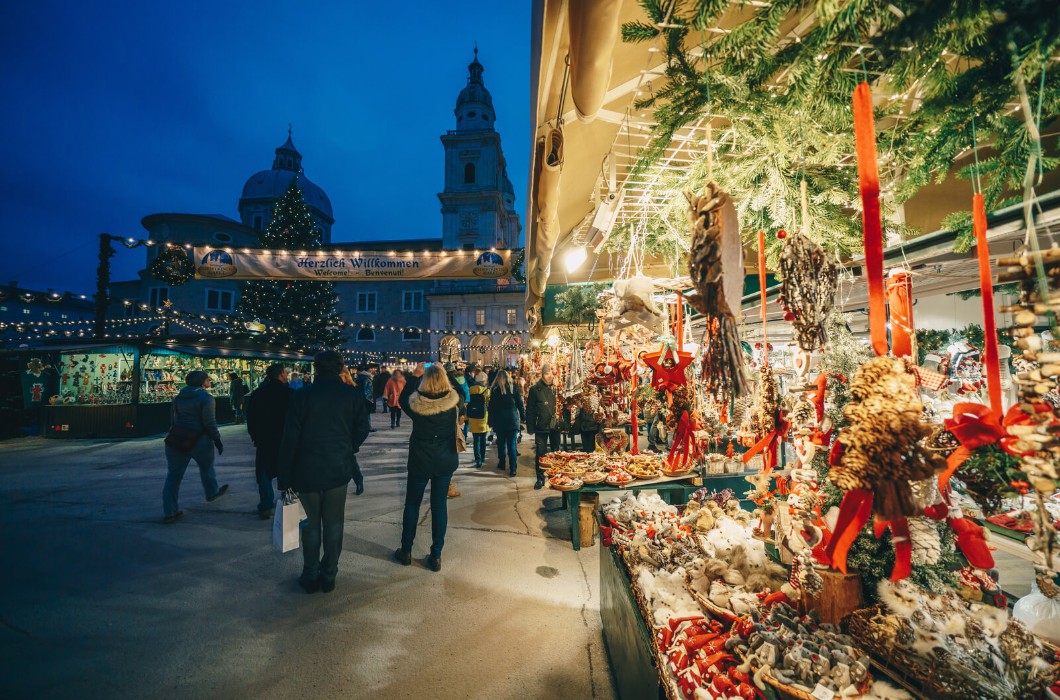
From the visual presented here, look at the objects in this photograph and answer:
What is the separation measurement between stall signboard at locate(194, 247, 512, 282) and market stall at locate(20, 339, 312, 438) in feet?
20.1

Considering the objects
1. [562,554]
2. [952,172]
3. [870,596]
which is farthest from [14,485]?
[952,172]

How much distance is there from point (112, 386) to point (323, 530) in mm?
13795

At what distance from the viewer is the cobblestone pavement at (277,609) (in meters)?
2.72

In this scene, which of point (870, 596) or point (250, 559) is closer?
point (870, 596)

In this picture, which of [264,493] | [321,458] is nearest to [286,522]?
[321,458]

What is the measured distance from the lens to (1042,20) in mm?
935

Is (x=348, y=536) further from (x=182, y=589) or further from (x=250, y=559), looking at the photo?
(x=182, y=589)

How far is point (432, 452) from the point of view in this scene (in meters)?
4.20

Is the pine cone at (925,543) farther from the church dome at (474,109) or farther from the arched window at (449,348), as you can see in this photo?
the church dome at (474,109)

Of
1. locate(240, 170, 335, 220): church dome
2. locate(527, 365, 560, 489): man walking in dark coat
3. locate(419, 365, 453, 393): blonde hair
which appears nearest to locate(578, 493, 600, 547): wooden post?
locate(419, 365, 453, 393): blonde hair

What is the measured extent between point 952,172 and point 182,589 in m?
6.92

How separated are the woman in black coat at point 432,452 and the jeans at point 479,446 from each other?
4.03 metres

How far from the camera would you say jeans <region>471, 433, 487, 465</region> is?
330 inches

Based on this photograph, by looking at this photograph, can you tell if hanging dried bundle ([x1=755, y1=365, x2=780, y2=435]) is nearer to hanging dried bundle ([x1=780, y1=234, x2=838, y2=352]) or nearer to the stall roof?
hanging dried bundle ([x1=780, y1=234, x2=838, y2=352])
